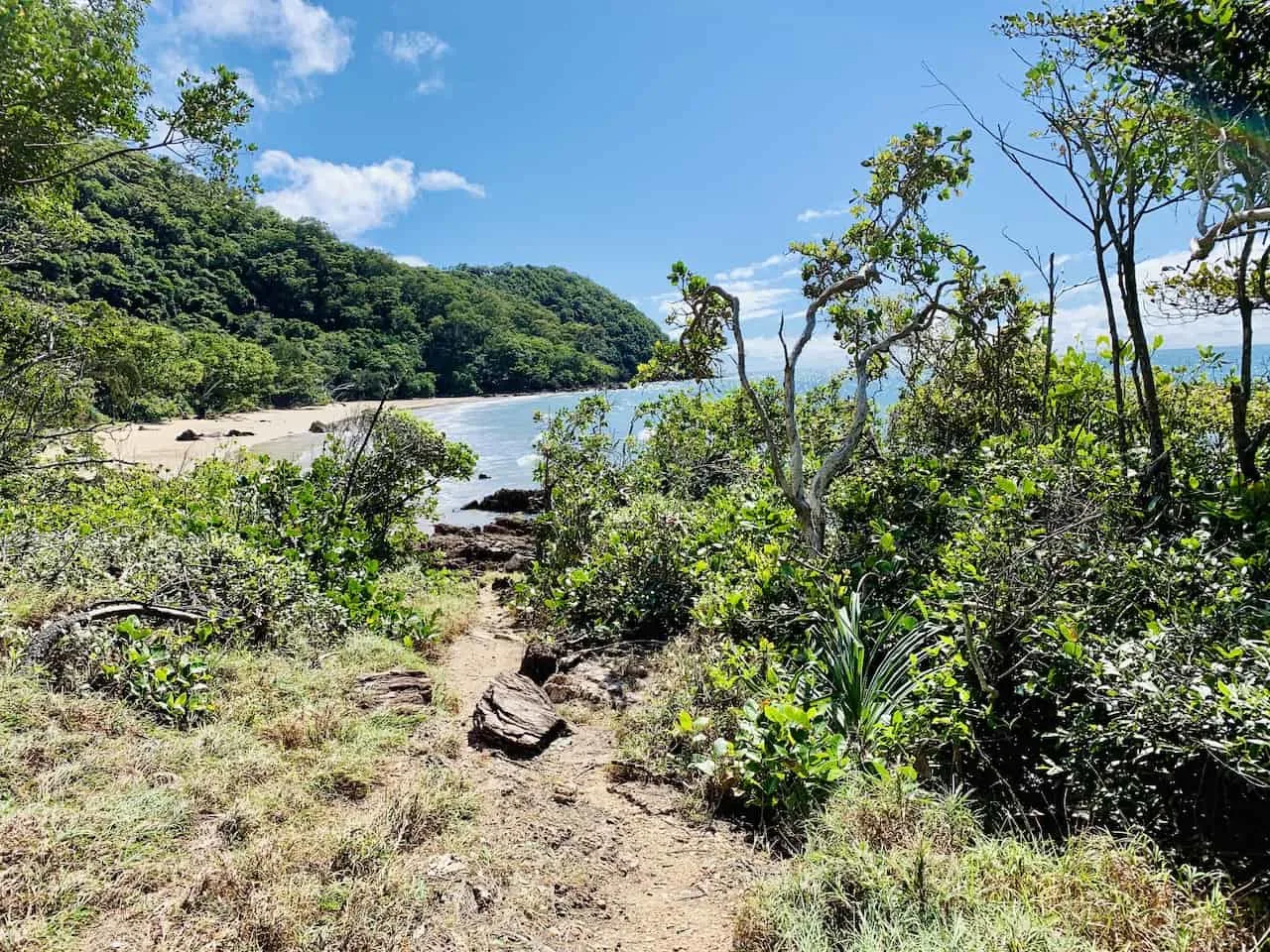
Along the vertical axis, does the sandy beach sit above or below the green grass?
above

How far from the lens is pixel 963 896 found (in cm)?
231

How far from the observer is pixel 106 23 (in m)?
7.48

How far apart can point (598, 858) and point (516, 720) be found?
1527mm

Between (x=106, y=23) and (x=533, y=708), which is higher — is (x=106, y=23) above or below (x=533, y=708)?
above

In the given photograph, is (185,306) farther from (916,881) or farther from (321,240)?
(916,881)

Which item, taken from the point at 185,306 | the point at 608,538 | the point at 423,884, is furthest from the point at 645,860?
the point at 185,306

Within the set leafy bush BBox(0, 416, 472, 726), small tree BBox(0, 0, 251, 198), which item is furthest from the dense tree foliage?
small tree BBox(0, 0, 251, 198)

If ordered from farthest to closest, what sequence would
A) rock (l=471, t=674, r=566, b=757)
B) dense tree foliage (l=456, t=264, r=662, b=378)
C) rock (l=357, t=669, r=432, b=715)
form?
dense tree foliage (l=456, t=264, r=662, b=378) < rock (l=357, t=669, r=432, b=715) < rock (l=471, t=674, r=566, b=757)

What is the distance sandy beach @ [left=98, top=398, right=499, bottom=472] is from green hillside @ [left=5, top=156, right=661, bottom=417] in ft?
5.67

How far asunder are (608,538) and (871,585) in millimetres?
3458

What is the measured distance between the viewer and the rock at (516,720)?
445 centimetres

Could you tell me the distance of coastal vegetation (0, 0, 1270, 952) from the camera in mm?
2459

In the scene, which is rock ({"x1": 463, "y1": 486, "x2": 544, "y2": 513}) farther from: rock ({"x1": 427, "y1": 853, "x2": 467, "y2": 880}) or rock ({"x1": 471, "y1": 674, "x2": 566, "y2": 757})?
rock ({"x1": 427, "y1": 853, "x2": 467, "y2": 880})

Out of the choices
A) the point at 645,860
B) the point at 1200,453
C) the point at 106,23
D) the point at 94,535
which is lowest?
the point at 645,860
